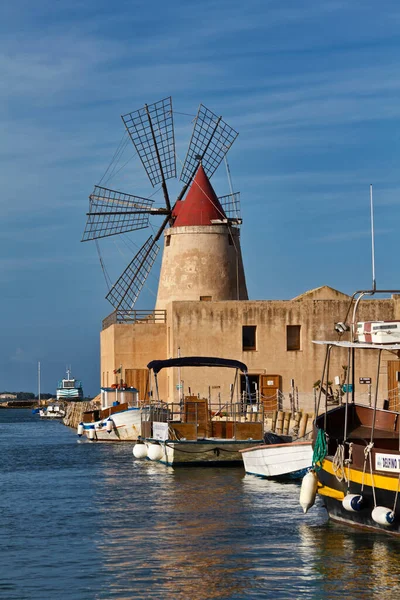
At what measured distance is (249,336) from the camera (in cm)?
4653

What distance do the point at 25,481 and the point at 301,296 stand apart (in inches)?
934

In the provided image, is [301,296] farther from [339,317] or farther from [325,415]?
[325,415]

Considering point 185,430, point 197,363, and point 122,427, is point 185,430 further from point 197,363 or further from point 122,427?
point 122,427

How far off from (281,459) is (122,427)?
56.5 feet

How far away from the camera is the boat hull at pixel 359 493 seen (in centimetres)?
1800

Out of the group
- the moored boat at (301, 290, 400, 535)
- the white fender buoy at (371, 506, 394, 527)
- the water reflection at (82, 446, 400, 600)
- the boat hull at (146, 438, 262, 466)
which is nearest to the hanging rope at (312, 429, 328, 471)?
the moored boat at (301, 290, 400, 535)

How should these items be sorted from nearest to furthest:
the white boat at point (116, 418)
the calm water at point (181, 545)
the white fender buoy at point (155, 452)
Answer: the calm water at point (181, 545), the white fender buoy at point (155, 452), the white boat at point (116, 418)

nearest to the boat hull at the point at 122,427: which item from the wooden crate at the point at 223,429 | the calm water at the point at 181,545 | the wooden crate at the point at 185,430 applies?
the wooden crate at the point at 223,429

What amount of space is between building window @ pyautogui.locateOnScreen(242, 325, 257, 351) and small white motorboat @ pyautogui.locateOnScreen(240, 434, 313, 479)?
18045mm

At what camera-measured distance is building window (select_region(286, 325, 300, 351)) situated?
46.7 m

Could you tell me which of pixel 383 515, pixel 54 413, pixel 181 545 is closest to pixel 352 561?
pixel 383 515

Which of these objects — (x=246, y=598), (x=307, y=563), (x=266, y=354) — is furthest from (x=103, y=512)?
(x=266, y=354)

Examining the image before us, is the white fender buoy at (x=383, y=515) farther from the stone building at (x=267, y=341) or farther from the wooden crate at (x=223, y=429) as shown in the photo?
the stone building at (x=267, y=341)

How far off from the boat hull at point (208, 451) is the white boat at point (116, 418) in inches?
317
